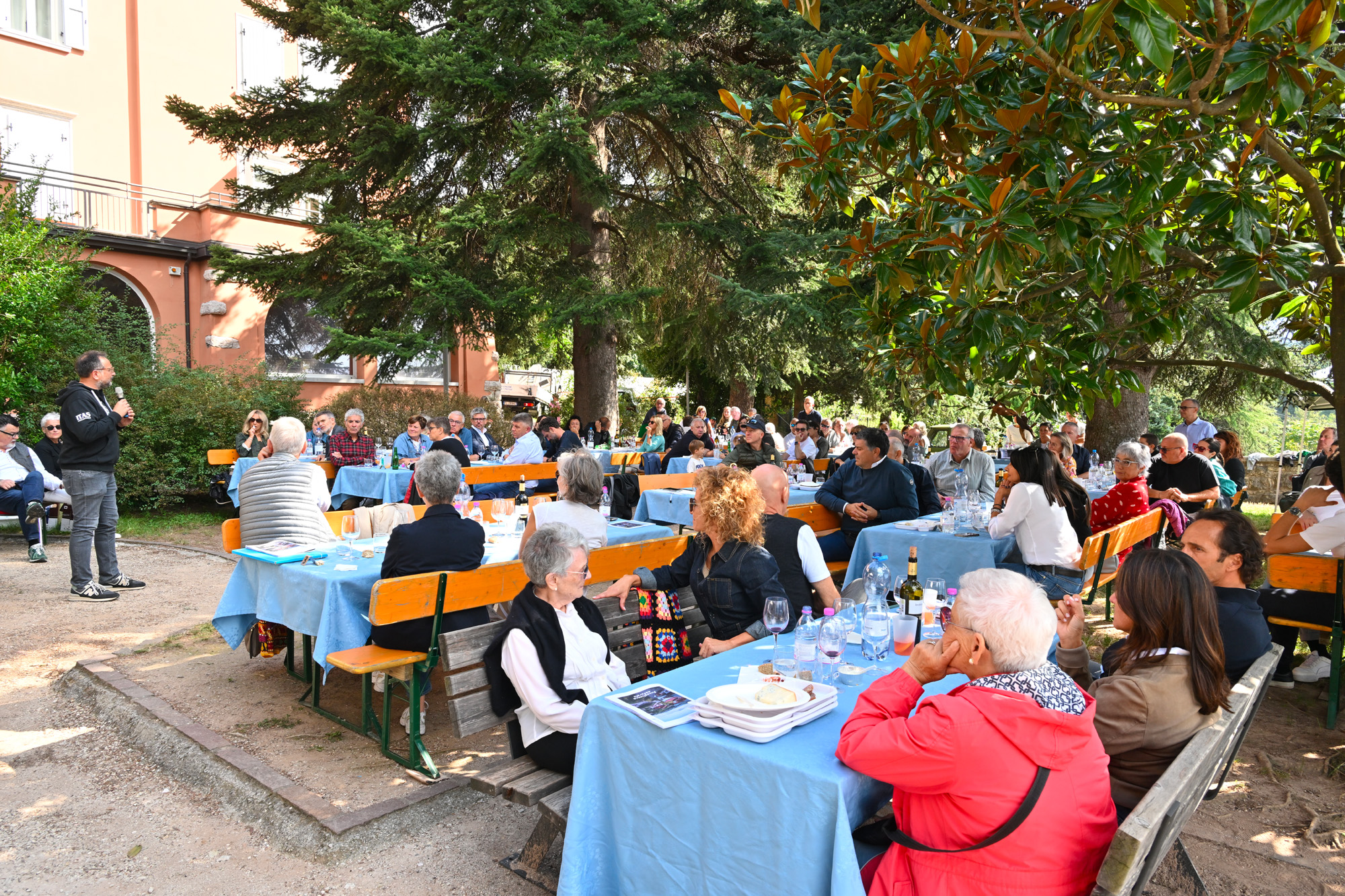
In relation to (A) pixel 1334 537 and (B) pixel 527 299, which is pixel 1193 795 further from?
(B) pixel 527 299

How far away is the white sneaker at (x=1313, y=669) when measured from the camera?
5.21m

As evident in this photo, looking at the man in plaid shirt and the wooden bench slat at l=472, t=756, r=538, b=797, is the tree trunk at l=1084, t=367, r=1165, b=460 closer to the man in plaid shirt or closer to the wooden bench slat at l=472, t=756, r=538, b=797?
the man in plaid shirt

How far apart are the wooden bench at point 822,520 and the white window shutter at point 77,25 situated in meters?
19.4

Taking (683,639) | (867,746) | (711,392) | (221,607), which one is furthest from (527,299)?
(711,392)

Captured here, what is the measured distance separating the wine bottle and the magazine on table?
47.9 inches

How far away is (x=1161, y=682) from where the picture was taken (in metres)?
2.46

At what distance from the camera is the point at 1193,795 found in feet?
7.34

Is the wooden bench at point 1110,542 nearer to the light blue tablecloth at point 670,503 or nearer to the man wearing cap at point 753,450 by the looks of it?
the light blue tablecloth at point 670,503

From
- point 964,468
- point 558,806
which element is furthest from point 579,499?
point 964,468

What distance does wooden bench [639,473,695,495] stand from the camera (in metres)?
9.25

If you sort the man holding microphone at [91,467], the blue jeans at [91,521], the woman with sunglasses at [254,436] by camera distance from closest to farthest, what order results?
the man holding microphone at [91,467] < the blue jeans at [91,521] < the woman with sunglasses at [254,436]

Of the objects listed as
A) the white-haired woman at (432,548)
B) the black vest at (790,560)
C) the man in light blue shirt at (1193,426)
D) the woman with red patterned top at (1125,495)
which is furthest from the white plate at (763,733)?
the man in light blue shirt at (1193,426)

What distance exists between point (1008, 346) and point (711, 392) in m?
24.4

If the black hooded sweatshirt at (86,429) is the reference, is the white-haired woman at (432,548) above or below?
below
